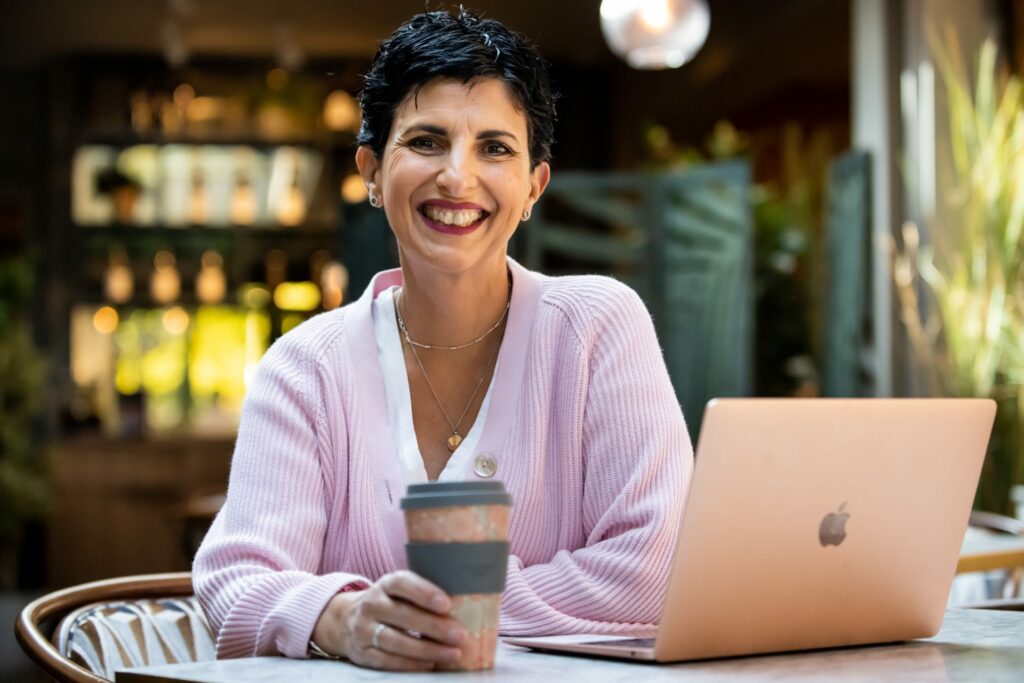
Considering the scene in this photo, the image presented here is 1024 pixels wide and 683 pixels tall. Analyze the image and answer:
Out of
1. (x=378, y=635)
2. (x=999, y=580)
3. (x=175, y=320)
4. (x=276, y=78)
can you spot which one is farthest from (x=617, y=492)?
(x=276, y=78)

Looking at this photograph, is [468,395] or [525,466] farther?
[468,395]

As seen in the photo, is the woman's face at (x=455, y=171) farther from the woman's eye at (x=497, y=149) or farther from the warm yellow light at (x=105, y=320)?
the warm yellow light at (x=105, y=320)

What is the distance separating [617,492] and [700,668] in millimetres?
439

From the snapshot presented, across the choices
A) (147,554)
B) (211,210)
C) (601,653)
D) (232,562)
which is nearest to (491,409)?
(232,562)

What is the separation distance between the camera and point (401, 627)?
3.67ft

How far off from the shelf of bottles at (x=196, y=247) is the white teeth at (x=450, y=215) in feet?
22.9

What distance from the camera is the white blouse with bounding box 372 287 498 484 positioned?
1.62m

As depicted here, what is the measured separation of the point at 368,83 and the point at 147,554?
679 cm

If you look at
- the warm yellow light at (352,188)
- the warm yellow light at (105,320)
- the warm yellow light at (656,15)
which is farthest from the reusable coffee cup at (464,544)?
the warm yellow light at (105,320)

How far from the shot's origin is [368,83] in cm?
169

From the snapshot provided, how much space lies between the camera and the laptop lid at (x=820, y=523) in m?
1.12

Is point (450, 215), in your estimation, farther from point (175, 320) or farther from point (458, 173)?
point (175, 320)

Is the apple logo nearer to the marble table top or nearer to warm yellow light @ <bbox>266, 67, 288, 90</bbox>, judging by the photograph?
the marble table top

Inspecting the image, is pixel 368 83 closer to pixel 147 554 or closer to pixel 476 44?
pixel 476 44
